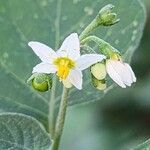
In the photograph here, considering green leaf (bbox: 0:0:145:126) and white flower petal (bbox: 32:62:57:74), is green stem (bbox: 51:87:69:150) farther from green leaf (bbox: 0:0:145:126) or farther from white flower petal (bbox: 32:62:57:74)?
green leaf (bbox: 0:0:145:126)

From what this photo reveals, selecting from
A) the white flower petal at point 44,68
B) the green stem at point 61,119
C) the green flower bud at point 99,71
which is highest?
the white flower petal at point 44,68

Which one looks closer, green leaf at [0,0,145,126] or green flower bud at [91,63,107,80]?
green flower bud at [91,63,107,80]

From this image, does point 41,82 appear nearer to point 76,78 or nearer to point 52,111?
point 76,78

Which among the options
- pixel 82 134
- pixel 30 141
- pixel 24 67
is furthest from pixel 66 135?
pixel 30 141

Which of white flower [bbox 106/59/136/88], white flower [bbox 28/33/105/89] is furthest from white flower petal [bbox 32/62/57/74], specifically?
white flower [bbox 106/59/136/88]

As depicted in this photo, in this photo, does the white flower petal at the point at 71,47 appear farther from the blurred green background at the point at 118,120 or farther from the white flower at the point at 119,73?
the blurred green background at the point at 118,120

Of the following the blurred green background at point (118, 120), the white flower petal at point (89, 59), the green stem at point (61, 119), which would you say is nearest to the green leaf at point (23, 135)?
the green stem at point (61, 119)

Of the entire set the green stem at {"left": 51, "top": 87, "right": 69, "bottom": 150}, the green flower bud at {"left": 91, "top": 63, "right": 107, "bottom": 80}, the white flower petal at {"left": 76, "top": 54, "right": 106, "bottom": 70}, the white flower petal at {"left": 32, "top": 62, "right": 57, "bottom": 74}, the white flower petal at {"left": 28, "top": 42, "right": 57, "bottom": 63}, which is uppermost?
the white flower petal at {"left": 28, "top": 42, "right": 57, "bottom": 63}
